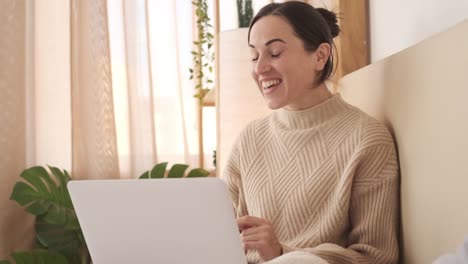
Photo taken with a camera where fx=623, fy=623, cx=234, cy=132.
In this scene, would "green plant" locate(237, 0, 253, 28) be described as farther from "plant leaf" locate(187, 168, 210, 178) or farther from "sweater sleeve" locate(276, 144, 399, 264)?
"sweater sleeve" locate(276, 144, 399, 264)

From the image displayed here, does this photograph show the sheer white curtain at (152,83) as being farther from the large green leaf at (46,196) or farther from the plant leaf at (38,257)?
the plant leaf at (38,257)

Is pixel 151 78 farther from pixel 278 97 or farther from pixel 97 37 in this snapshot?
pixel 278 97

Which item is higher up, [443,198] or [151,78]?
[151,78]

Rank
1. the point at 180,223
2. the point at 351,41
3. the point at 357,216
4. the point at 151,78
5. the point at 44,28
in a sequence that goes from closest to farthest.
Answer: the point at 180,223 → the point at 357,216 → the point at 351,41 → the point at 44,28 → the point at 151,78

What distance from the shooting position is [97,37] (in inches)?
92.7

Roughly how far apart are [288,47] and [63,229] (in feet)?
4.07

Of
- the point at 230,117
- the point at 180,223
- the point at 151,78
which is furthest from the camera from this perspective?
the point at 151,78

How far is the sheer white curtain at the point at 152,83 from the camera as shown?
2453 millimetres

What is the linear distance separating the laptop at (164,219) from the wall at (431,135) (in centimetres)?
34

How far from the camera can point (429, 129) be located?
1.09 m

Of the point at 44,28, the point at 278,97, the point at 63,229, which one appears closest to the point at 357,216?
the point at 278,97

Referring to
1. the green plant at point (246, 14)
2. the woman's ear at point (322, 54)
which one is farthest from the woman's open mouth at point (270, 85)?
the green plant at point (246, 14)

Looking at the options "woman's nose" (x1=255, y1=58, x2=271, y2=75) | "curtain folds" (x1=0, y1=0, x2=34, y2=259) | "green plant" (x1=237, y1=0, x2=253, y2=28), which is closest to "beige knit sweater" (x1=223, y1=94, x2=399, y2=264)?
"woman's nose" (x1=255, y1=58, x2=271, y2=75)

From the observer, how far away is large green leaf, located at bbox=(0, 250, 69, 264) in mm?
2066
